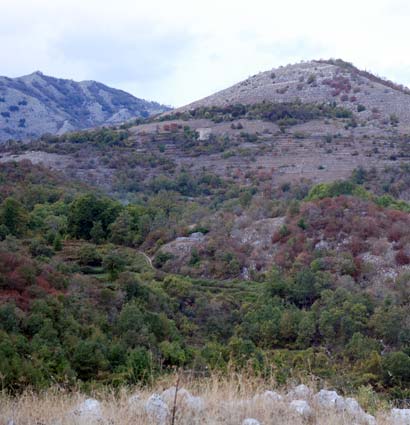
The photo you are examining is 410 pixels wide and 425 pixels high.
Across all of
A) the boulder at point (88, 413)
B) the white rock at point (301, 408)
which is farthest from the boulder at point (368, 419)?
the boulder at point (88, 413)

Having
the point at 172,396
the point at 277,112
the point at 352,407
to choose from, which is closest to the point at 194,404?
the point at 172,396

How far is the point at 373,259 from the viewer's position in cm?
2095

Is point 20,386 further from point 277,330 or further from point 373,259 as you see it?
→ point 373,259

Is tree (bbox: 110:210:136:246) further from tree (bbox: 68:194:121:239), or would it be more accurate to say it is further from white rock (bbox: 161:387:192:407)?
white rock (bbox: 161:387:192:407)

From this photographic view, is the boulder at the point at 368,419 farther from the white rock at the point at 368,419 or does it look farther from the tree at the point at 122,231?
the tree at the point at 122,231

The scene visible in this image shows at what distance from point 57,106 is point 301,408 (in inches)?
3703

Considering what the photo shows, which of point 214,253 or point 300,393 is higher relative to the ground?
point 300,393

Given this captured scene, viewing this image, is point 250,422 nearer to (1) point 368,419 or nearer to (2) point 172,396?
(2) point 172,396

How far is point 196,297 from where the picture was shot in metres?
19.5

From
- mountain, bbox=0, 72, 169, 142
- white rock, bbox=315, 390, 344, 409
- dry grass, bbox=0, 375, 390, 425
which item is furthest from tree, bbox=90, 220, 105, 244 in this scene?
mountain, bbox=0, 72, 169, 142

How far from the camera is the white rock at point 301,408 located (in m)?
5.73

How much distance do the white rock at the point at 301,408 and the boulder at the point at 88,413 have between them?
1.62 m

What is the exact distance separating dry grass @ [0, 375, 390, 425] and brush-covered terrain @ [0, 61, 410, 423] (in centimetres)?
69

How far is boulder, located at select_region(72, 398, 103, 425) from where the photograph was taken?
5.20m
